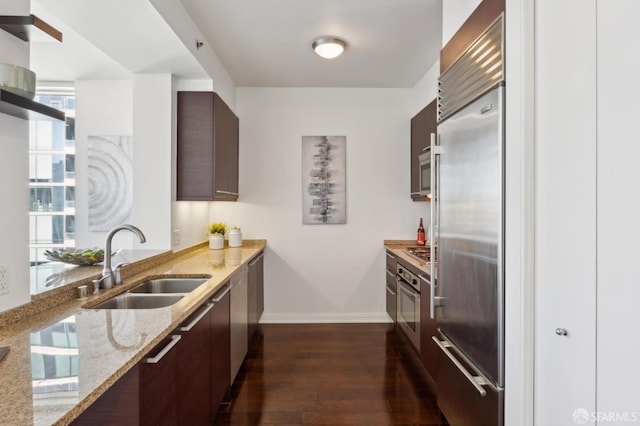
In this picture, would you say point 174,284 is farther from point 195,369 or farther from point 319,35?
point 319,35

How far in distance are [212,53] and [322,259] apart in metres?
2.45

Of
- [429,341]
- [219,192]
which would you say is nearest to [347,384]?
[429,341]

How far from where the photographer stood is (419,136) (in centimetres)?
364

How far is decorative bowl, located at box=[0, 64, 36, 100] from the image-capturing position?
1.20m

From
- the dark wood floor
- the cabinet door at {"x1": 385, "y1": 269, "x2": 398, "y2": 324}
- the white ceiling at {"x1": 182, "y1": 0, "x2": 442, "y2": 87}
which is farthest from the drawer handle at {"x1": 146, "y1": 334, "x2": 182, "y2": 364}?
the cabinet door at {"x1": 385, "y1": 269, "x2": 398, "y2": 324}

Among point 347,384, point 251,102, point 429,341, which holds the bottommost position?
point 347,384

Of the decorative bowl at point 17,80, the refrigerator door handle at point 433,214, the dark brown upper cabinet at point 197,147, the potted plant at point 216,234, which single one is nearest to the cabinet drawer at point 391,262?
the refrigerator door handle at point 433,214

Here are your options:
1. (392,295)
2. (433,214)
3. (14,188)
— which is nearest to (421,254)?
(392,295)

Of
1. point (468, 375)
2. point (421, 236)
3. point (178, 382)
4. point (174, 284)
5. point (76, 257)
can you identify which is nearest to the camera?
point (178, 382)

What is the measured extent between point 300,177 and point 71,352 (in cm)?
319

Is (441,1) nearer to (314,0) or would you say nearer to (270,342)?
(314,0)

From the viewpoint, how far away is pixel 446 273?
6.48 ft

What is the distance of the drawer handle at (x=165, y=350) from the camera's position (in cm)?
126

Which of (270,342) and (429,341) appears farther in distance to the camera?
(270,342)
